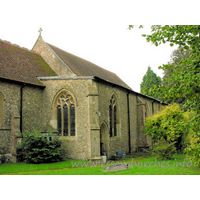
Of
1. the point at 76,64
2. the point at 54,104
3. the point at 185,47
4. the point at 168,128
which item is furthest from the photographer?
the point at 76,64

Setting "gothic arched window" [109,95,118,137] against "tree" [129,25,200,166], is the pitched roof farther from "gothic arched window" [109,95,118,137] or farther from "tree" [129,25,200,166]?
"tree" [129,25,200,166]

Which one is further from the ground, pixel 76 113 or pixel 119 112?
pixel 119 112

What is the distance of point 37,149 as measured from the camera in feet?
44.8

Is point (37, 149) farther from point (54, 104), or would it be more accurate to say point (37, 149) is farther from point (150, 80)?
point (150, 80)

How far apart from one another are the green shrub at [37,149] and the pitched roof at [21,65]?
4.12 m

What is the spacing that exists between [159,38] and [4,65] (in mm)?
12598

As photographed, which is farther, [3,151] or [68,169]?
[3,151]

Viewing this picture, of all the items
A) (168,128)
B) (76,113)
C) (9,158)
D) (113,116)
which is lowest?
(9,158)

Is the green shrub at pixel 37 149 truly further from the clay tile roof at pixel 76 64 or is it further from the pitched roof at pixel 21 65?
the clay tile roof at pixel 76 64

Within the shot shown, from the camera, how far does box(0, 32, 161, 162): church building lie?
14648mm

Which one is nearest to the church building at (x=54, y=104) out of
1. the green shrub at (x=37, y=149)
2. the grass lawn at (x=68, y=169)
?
the green shrub at (x=37, y=149)

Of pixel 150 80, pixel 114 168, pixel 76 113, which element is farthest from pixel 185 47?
pixel 150 80

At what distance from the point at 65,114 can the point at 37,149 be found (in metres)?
3.97

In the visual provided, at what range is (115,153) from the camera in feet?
65.6
